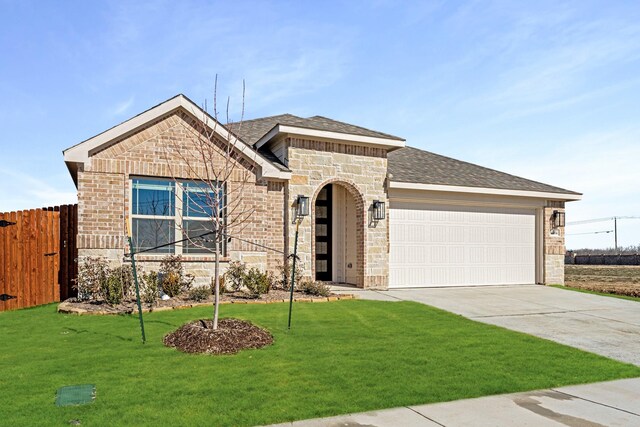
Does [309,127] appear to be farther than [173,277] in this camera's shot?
Yes

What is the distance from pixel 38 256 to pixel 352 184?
8.58m

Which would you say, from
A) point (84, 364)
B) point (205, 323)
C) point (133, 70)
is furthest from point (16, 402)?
point (133, 70)

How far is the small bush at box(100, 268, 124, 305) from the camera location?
10.3 metres

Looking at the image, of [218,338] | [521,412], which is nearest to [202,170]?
[218,338]

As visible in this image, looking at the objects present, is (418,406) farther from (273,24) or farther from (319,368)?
(273,24)

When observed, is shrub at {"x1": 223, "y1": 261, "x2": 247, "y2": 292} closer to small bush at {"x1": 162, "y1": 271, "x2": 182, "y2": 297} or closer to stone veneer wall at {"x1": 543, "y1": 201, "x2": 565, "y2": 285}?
small bush at {"x1": 162, "y1": 271, "x2": 182, "y2": 297}

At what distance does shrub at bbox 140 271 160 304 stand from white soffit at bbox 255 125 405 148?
5.15 metres

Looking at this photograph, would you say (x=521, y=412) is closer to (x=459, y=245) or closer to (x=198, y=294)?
(x=198, y=294)

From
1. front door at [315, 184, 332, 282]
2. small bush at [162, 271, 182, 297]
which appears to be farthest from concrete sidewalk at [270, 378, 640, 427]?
front door at [315, 184, 332, 282]

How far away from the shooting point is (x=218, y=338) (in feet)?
22.5

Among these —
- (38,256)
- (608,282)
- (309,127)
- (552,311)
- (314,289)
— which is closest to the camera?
(552,311)

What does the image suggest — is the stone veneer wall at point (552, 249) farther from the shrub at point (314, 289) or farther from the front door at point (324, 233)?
the shrub at point (314, 289)

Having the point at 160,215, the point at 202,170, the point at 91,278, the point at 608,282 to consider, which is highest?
the point at 202,170

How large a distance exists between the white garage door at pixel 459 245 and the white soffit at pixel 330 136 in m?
2.06
